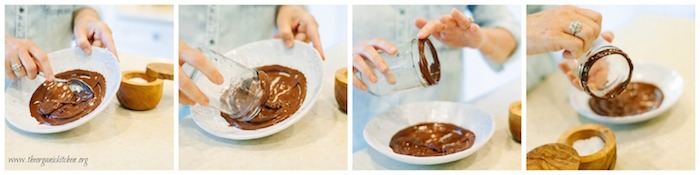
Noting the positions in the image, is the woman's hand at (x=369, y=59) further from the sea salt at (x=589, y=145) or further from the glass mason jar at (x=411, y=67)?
the sea salt at (x=589, y=145)

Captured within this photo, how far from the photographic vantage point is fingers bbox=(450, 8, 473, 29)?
1.66 m

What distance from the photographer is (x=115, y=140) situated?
174cm

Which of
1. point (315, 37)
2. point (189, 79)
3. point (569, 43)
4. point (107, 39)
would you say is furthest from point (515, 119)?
point (107, 39)

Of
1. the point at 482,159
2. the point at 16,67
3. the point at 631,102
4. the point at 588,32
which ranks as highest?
the point at 588,32

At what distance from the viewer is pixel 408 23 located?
181cm

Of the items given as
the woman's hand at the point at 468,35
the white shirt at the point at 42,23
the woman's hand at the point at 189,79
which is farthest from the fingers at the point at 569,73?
the white shirt at the point at 42,23

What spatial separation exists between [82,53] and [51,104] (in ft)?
0.45

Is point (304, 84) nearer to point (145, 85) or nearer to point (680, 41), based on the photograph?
point (145, 85)

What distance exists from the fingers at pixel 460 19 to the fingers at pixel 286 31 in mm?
390

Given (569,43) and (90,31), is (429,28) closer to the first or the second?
(569,43)

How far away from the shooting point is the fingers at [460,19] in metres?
1.66

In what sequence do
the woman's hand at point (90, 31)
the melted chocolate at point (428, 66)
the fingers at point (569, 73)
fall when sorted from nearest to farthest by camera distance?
the melted chocolate at point (428, 66) < the woman's hand at point (90, 31) < the fingers at point (569, 73)

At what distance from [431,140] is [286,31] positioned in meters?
0.43
